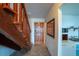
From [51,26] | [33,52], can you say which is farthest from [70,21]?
→ [33,52]

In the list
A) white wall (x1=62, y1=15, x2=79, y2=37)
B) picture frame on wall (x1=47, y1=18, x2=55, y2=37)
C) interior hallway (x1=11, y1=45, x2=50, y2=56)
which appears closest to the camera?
interior hallway (x1=11, y1=45, x2=50, y2=56)

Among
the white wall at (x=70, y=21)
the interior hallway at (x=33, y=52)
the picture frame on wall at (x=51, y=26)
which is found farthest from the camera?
the picture frame on wall at (x=51, y=26)

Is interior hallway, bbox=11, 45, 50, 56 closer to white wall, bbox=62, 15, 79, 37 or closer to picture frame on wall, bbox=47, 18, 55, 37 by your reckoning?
picture frame on wall, bbox=47, 18, 55, 37

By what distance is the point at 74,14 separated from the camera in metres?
3.06

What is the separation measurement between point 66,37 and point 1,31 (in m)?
2.16

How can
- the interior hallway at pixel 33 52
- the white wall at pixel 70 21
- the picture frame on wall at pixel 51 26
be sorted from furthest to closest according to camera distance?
the picture frame on wall at pixel 51 26 → the white wall at pixel 70 21 → the interior hallway at pixel 33 52

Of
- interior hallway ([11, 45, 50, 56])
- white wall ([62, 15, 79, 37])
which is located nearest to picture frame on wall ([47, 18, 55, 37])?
white wall ([62, 15, 79, 37])

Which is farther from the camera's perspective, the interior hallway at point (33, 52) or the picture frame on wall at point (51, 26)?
the picture frame on wall at point (51, 26)

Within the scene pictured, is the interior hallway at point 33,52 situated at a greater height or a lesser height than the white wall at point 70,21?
lesser

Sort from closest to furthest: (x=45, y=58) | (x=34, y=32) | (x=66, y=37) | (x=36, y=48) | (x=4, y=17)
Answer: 1. (x=4, y=17)
2. (x=45, y=58)
3. (x=34, y=32)
4. (x=36, y=48)
5. (x=66, y=37)

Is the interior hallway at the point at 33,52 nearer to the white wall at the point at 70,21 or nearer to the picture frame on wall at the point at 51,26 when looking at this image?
the picture frame on wall at the point at 51,26

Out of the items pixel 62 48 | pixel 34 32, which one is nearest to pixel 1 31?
pixel 34 32

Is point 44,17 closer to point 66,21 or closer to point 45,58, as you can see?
point 66,21

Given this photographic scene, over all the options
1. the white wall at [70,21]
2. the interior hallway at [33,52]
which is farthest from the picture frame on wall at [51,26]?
the interior hallway at [33,52]
